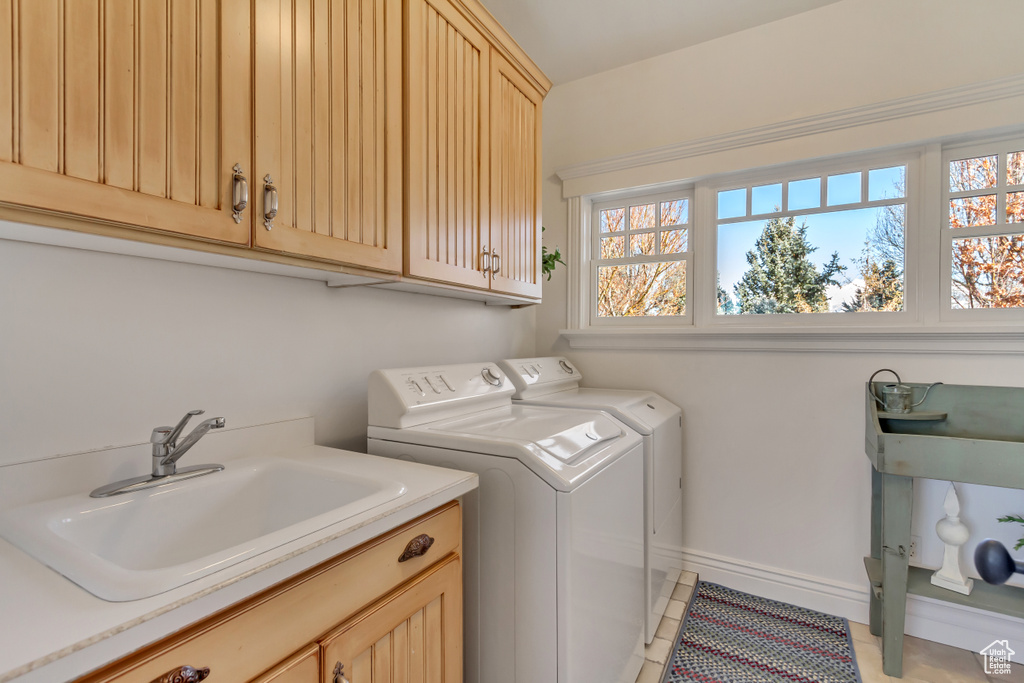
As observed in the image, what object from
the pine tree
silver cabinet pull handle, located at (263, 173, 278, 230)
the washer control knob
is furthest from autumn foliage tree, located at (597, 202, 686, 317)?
silver cabinet pull handle, located at (263, 173, 278, 230)

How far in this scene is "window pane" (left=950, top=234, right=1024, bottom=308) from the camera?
72.6 inches

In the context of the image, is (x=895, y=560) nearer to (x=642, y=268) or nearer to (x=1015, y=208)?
(x=1015, y=208)

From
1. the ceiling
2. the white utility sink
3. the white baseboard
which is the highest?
the ceiling

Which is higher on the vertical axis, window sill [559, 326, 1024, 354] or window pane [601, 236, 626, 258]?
window pane [601, 236, 626, 258]

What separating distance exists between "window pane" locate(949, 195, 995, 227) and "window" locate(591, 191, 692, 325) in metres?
1.05

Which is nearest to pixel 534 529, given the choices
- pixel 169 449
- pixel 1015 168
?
pixel 169 449

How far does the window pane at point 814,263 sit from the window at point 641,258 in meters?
0.22

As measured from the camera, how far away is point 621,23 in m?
2.20

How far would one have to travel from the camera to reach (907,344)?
192 cm

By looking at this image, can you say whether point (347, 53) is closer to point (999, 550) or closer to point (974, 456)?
point (974, 456)

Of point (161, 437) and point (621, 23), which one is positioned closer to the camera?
point (161, 437)

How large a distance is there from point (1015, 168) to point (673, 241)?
132 cm

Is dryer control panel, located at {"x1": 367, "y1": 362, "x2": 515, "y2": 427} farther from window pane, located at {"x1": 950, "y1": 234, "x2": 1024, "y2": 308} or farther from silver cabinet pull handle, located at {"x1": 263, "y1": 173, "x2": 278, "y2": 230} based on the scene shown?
window pane, located at {"x1": 950, "y1": 234, "x2": 1024, "y2": 308}

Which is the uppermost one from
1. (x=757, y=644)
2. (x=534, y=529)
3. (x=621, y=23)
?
(x=621, y=23)
